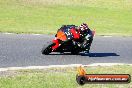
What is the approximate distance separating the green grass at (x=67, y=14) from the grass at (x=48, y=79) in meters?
13.8

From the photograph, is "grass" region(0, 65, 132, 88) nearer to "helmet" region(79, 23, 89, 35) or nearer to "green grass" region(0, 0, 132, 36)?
"helmet" region(79, 23, 89, 35)

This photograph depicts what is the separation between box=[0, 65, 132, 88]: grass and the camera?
38.6 ft

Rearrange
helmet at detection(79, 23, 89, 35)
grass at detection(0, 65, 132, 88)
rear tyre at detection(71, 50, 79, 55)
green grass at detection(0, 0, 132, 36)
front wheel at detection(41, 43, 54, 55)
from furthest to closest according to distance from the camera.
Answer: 1. green grass at detection(0, 0, 132, 36)
2. rear tyre at detection(71, 50, 79, 55)
3. helmet at detection(79, 23, 89, 35)
4. front wheel at detection(41, 43, 54, 55)
5. grass at detection(0, 65, 132, 88)

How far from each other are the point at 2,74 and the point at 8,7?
974 inches

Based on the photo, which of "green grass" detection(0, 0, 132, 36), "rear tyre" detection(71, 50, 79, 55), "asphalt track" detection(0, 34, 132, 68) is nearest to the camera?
"asphalt track" detection(0, 34, 132, 68)

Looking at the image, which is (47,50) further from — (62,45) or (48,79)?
(48,79)

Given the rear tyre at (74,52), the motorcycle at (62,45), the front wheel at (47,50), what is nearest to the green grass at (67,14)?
the rear tyre at (74,52)

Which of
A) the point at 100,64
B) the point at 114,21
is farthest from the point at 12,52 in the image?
the point at 114,21

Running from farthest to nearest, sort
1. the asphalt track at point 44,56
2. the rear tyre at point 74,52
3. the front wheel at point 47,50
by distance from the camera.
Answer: the rear tyre at point 74,52, the front wheel at point 47,50, the asphalt track at point 44,56

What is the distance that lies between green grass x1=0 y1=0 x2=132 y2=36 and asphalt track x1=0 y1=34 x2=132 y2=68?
20.8ft

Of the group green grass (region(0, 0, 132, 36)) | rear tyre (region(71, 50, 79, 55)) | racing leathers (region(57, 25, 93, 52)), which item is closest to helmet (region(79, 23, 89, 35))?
racing leathers (region(57, 25, 93, 52))

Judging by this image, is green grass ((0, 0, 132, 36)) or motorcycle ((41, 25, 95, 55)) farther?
green grass ((0, 0, 132, 36))

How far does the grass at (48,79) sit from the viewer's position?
38.6 ft

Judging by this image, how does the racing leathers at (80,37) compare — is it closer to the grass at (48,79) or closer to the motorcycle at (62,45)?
the motorcycle at (62,45)
